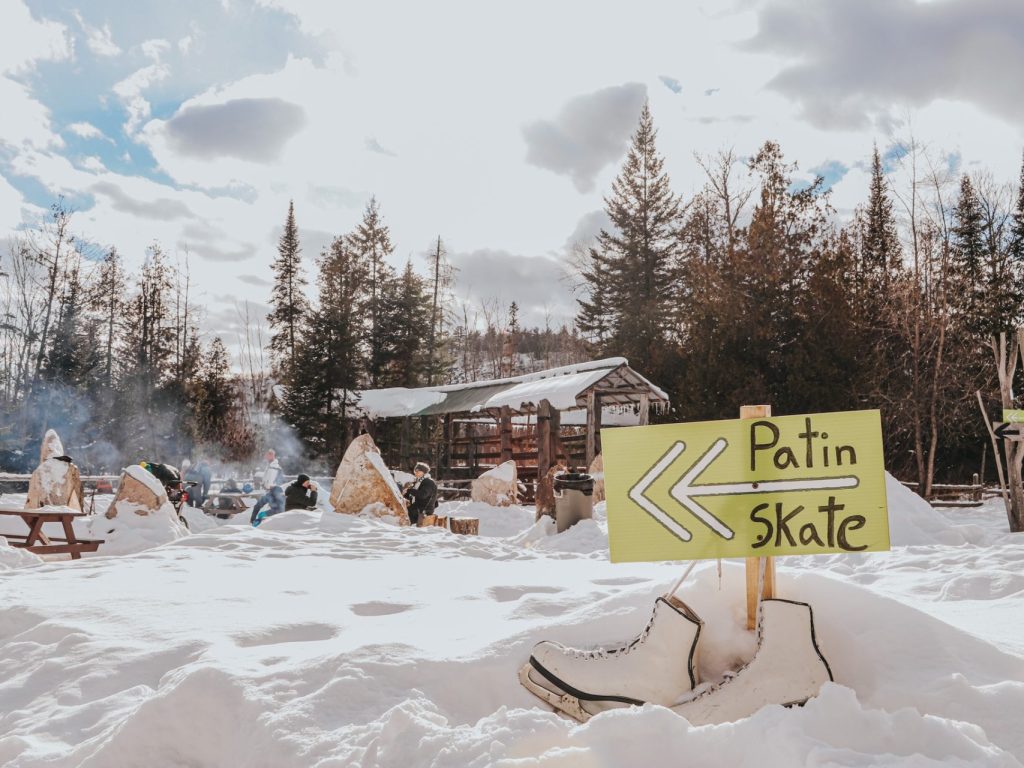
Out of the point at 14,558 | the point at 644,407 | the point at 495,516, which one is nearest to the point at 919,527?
the point at 495,516

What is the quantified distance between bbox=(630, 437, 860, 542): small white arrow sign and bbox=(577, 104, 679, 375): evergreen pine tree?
1150 inches

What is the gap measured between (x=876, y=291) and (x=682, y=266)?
35.1 ft

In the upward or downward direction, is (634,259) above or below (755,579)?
above

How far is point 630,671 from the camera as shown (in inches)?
99.3

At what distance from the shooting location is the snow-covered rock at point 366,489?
11555mm

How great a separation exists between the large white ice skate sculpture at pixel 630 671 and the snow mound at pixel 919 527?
20.9 ft

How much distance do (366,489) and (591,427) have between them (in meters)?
8.22

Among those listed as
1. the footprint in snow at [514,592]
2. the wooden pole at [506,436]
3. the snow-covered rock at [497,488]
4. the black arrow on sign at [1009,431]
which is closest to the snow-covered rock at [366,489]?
the snow-covered rock at [497,488]

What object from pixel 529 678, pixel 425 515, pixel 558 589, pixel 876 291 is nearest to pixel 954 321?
pixel 876 291

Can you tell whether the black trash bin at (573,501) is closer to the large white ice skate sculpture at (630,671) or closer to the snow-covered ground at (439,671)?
the snow-covered ground at (439,671)

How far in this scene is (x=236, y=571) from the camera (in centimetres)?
560

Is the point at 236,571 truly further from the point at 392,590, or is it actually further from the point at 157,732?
the point at 157,732

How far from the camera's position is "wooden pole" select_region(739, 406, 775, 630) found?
108 inches

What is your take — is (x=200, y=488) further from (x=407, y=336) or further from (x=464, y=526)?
(x=407, y=336)
